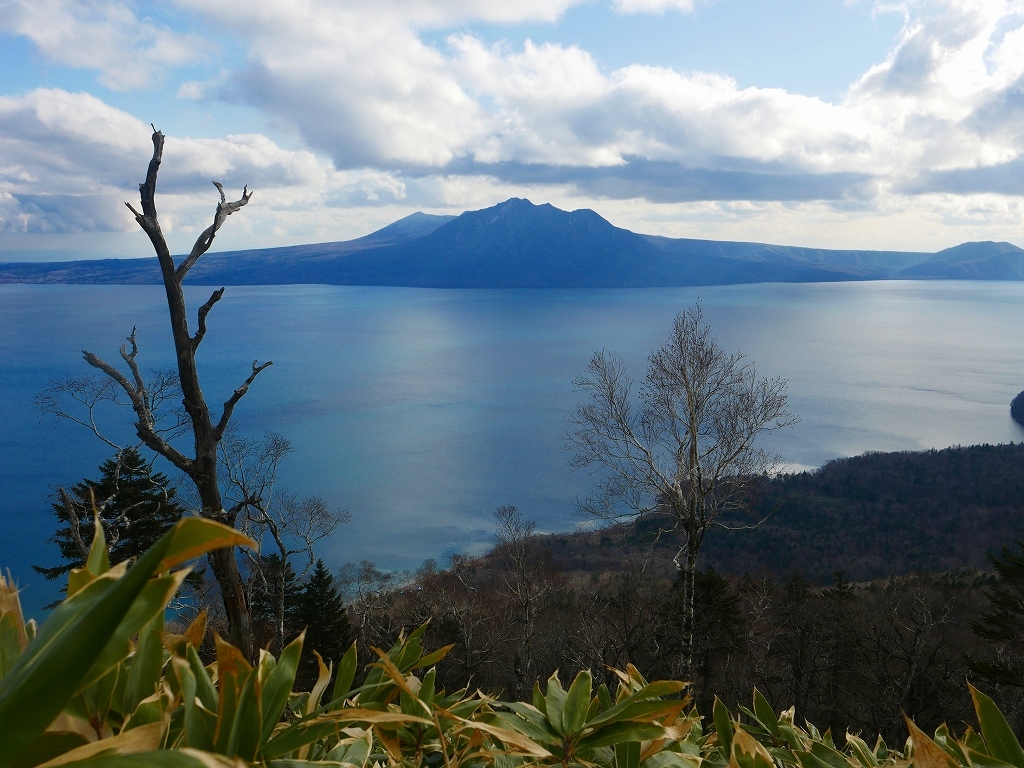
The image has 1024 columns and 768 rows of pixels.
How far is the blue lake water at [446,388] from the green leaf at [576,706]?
91.6 ft

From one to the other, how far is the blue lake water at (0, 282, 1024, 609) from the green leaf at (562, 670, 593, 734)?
91.6 ft

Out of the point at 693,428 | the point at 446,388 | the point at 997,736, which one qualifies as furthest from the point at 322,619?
the point at 446,388

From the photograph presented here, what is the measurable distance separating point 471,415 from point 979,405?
48383 millimetres

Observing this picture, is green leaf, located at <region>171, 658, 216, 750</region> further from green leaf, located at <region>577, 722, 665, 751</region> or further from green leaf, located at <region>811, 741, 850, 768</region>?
green leaf, located at <region>811, 741, 850, 768</region>

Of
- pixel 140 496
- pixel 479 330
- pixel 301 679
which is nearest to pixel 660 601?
pixel 301 679

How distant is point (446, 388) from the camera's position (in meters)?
58.4

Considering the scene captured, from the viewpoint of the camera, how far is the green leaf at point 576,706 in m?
1.09

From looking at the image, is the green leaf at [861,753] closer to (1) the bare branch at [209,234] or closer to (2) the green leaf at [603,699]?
(2) the green leaf at [603,699]

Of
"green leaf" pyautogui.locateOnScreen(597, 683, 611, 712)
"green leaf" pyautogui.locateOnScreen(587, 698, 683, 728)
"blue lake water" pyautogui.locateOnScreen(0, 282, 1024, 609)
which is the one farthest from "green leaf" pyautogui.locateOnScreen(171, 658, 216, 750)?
"blue lake water" pyautogui.locateOnScreen(0, 282, 1024, 609)

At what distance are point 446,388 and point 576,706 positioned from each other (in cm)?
5759

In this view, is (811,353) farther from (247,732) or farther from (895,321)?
(247,732)

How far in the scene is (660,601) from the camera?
16.1 meters

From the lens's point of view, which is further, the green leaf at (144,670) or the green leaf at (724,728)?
the green leaf at (724,728)

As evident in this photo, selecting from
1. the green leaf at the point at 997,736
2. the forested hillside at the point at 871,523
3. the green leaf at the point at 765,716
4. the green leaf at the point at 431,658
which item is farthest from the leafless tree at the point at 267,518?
the forested hillside at the point at 871,523
